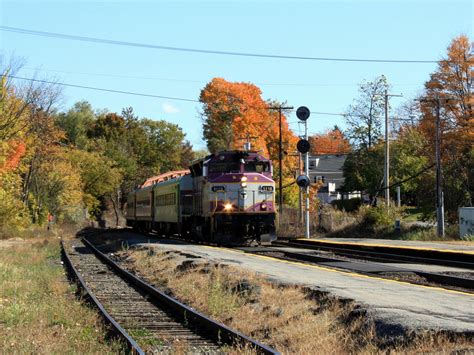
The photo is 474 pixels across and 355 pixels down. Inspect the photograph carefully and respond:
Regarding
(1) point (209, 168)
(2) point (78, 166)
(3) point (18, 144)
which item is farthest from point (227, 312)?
(2) point (78, 166)

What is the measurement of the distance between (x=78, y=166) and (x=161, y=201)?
130 ft

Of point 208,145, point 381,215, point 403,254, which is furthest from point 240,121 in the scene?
point 403,254

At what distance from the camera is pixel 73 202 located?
212ft

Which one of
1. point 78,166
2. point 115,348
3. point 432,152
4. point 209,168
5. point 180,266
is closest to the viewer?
point 115,348

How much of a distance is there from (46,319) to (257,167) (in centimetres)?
1854

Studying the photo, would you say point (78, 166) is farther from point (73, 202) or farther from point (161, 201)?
point (161, 201)

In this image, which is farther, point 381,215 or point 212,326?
point 381,215

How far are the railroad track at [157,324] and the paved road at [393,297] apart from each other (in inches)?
86.6

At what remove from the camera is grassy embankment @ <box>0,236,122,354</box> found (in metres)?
8.64

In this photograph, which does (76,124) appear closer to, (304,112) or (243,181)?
(304,112)

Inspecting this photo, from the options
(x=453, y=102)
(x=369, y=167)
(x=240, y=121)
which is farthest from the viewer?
(x=369, y=167)

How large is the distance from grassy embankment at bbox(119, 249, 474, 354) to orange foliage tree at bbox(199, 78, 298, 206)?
48162 mm

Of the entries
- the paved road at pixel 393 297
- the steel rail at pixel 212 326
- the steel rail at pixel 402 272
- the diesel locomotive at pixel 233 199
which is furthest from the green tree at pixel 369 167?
the steel rail at pixel 212 326

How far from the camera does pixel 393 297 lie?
11.7m
